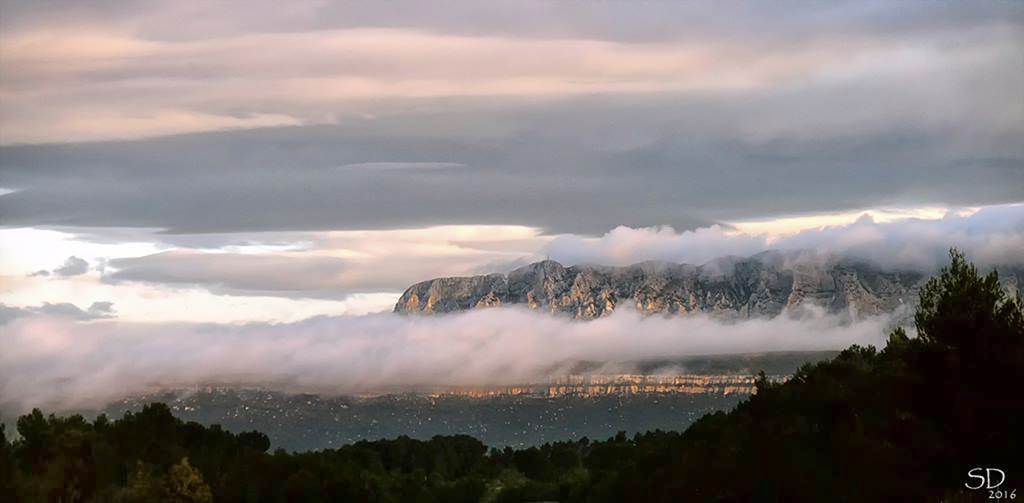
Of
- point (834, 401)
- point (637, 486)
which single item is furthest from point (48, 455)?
point (834, 401)

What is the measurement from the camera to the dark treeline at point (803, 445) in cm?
9031

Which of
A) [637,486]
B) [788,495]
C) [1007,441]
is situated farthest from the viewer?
[637,486]

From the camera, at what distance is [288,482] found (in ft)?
564

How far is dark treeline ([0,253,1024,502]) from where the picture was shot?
296ft

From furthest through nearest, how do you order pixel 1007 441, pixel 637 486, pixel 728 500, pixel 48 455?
pixel 637 486, pixel 48 455, pixel 728 500, pixel 1007 441

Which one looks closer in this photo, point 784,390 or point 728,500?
point 728,500

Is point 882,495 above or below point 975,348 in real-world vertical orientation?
below

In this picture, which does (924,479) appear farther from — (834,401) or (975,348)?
(834,401)

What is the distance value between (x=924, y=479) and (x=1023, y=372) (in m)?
6.98

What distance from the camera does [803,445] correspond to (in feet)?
404

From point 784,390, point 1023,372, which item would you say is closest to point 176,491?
point 784,390

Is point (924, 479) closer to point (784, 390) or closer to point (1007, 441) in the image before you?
point (1007, 441)

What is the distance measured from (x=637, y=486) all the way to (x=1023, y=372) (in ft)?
252

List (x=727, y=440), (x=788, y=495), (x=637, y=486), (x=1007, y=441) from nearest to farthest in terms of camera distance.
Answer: (x=1007, y=441) < (x=788, y=495) < (x=727, y=440) < (x=637, y=486)
